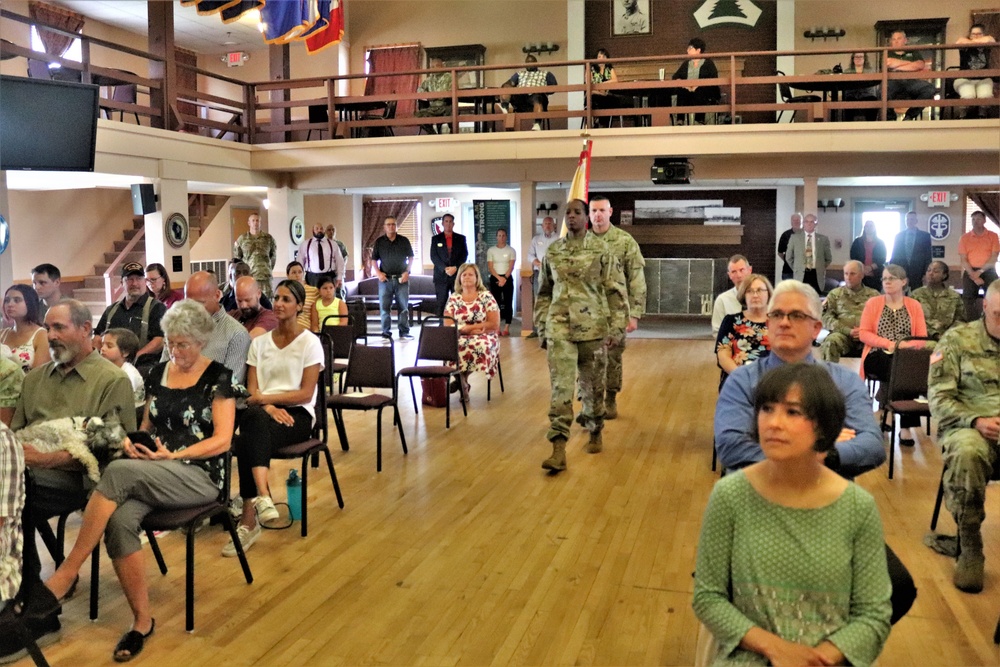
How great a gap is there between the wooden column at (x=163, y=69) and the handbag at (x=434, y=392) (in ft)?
17.9

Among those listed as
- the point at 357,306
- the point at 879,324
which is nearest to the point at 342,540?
the point at 879,324

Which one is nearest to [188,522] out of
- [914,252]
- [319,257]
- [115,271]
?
[319,257]

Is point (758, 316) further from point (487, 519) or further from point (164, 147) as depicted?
point (164, 147)

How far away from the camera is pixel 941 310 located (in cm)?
658

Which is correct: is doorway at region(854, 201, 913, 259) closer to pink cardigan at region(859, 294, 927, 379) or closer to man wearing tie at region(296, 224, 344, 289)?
man wearing tie at region(296, 224, 344, 289)

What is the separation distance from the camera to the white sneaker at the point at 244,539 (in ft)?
13.4

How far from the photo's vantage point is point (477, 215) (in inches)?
658

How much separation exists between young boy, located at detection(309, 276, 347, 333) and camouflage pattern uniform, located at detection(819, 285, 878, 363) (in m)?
3.82

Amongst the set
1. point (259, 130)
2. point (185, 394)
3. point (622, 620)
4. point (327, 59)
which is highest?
point (327, 59)

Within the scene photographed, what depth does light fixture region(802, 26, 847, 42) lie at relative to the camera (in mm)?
13977

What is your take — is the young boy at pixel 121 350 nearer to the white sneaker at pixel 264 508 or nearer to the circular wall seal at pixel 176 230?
the white sneaker at pixel 264 508

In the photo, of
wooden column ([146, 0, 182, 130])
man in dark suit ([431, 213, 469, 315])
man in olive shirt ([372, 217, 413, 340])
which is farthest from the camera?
man in dark suit ([431, 213, 469, 315])

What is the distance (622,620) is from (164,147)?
8905 mm

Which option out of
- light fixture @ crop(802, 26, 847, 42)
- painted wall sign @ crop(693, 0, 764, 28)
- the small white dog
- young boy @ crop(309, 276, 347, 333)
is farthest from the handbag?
light fixture @ crop(802, 26, 847, 42)
